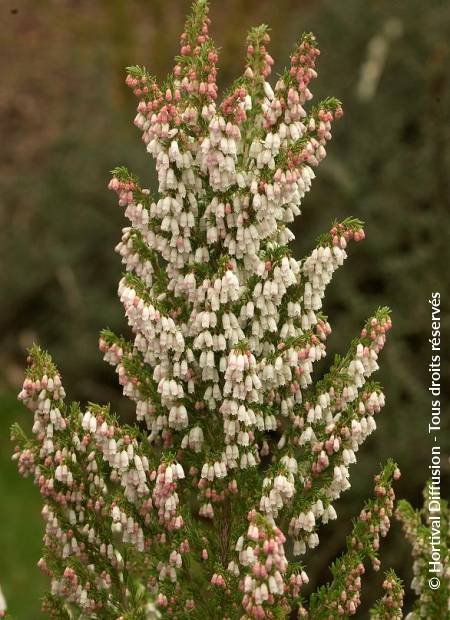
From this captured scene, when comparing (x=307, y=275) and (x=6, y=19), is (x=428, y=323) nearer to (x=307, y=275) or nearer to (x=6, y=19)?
(x=307, y=275)

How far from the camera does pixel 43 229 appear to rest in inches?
580

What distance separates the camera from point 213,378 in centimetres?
465

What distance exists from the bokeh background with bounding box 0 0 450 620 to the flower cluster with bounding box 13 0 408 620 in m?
3.91

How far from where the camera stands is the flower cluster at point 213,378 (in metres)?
4.41

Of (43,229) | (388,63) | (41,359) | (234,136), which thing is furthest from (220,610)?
(43,229)

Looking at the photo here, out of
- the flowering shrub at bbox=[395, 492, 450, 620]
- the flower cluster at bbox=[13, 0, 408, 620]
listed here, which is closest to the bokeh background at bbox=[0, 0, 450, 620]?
the flowering shrub at bbox=[395, 492, 450, 620]

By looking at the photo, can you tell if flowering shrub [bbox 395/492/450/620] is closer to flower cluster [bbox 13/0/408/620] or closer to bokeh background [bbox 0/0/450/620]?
flower cluster [bbox 13/0/408/620]

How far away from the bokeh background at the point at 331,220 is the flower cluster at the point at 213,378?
3908mm

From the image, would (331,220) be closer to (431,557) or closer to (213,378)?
(213,378)

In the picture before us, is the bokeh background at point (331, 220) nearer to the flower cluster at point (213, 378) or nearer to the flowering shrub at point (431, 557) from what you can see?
the flowering shrub at point (431, 557)

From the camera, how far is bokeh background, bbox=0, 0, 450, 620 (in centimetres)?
923

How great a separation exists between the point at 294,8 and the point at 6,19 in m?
7.51

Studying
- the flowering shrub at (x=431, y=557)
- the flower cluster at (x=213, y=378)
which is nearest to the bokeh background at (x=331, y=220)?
the flowering shrub at (x=431, y=557)

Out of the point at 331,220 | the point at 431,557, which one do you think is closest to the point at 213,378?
the point at 431,557
